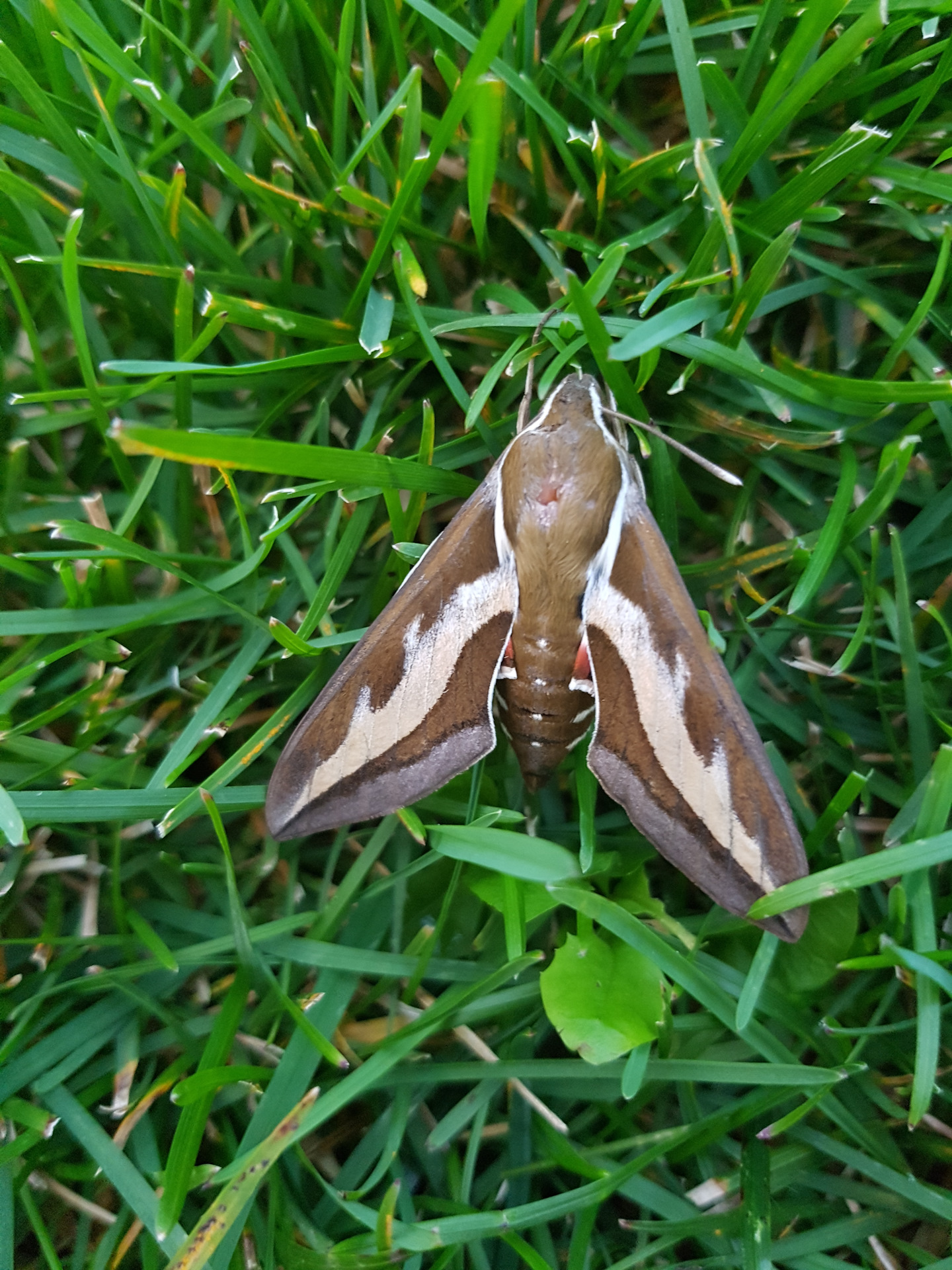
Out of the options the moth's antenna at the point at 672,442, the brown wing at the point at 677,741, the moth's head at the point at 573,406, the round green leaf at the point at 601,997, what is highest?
the moth's head at the point at 573,406

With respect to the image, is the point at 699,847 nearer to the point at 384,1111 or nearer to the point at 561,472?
the point at 561,472

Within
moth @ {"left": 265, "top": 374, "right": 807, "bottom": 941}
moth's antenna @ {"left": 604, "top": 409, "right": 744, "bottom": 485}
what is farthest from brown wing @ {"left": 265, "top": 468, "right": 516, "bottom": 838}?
moth's antenna @ {"left": 604, "top": 409, "right": 744, "bottom": 485}

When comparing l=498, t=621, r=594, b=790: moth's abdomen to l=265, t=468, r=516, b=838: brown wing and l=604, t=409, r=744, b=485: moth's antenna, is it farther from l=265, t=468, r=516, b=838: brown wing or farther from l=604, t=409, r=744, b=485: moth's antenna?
l=604, t=409, r=744, b=485: moth's antenna

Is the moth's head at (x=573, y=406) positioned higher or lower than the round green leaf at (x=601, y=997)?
higher

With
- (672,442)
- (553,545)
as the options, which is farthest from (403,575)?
(672,442)

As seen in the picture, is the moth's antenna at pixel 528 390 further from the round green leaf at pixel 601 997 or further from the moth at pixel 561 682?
the round green leaf at pixel 601 997

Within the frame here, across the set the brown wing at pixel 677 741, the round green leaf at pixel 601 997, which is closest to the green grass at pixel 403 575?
the round green leaf at pixel 601 997

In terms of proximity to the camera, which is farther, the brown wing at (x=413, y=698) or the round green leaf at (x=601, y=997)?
the brown wing at (x=413, y=698)
